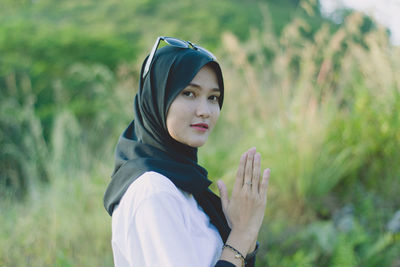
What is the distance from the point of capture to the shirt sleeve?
43.2 inches

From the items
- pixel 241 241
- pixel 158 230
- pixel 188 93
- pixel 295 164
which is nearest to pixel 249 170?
pixel 241 241

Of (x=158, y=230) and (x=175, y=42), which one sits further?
(x=175, y=42)

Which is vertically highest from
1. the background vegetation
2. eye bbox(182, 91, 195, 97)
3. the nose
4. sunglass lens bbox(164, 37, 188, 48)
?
sunglass lens bbox(164, 37, 188, 48)

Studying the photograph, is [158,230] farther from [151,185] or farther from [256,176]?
[256,176]

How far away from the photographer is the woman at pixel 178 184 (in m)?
1.15

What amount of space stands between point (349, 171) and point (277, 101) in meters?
1.16

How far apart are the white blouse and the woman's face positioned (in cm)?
23

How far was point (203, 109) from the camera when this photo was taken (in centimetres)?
145

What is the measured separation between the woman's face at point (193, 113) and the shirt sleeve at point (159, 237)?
0.34 metres

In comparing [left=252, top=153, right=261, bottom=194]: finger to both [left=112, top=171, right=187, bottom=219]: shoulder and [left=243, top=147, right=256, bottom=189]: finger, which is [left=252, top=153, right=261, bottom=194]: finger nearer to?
[left=243, top=147, right=256, bottom=189]: finger

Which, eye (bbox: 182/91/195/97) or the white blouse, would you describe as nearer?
the white blouse

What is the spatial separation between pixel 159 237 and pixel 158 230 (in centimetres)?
2

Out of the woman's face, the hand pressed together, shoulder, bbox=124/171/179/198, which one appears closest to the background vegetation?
the hand pressed together

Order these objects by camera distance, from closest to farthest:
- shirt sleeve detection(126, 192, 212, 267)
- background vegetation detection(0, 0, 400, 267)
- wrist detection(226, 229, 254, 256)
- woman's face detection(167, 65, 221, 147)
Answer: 1. shirt sleeve detection(126, 192, 212, 267)
2. wrist detection(226, 229, 254, 256)
3. woman's face detection(167, 65, 221, 147)
4. background vegetation detection(0, 0, 400, 267)
